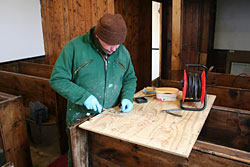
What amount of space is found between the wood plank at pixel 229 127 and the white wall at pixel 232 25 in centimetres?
351

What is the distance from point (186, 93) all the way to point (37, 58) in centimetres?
299

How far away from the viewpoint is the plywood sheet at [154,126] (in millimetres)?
1297

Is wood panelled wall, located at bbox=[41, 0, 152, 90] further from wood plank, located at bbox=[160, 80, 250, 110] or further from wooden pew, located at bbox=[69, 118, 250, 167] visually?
wooden pew, located at bbox=[69, 118, 250, 167]

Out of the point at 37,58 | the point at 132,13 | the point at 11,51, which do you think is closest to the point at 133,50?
the point at 132,13

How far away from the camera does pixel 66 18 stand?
3559 mm

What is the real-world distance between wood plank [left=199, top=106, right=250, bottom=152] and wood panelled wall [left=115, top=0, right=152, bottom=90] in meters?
1.98

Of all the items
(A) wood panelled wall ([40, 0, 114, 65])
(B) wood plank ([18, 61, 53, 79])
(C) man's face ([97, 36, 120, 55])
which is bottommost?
(B) wood plank ([18, 61, 53, 79])

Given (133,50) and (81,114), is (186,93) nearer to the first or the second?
(81,114)

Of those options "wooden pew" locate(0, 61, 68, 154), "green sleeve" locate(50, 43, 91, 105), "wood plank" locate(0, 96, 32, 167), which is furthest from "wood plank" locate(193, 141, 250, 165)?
"wooden pew" locate(0, 61, 68, 154)

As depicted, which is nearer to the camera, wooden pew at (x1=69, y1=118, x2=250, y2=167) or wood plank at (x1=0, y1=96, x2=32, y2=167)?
wooden pew at (x1=69, y1=118, x2=250, y2=167)

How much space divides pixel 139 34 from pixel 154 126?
265cm

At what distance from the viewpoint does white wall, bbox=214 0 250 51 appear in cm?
474

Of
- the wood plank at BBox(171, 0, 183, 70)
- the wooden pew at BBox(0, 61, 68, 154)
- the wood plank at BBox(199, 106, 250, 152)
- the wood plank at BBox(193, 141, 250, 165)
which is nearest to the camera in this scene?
the wood plank at BBox(193, 141, 250, 165)

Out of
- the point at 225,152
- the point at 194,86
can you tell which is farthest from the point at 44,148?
the point at 225,152
